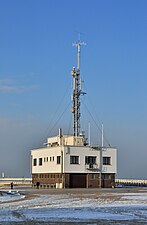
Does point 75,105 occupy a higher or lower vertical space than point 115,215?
higher

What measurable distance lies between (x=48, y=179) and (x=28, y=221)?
179 ft

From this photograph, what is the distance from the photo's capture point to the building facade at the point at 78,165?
7273 cm

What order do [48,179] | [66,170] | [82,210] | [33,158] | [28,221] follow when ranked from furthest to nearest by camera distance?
[33,158]
[48,179]
[66,170]
[82,210]
[28,221]

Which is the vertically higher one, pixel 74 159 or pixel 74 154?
pixel 74 154

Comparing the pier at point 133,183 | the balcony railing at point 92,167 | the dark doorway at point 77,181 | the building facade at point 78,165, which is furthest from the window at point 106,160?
the pier at point 133,183

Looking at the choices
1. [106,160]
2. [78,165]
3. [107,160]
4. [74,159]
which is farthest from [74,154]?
[107,160]

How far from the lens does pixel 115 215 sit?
25828 millimetres

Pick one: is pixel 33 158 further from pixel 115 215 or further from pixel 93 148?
pixel 115 215

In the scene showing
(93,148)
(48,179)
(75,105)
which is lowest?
(48,179)

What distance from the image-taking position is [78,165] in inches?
2881

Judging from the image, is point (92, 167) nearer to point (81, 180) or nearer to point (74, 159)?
point (81, 180)

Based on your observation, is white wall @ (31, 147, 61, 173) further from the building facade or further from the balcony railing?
the balcony railing

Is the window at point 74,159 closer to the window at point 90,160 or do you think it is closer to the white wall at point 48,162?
the window at point 90,160

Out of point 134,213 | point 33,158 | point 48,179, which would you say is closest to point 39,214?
point 134,213
